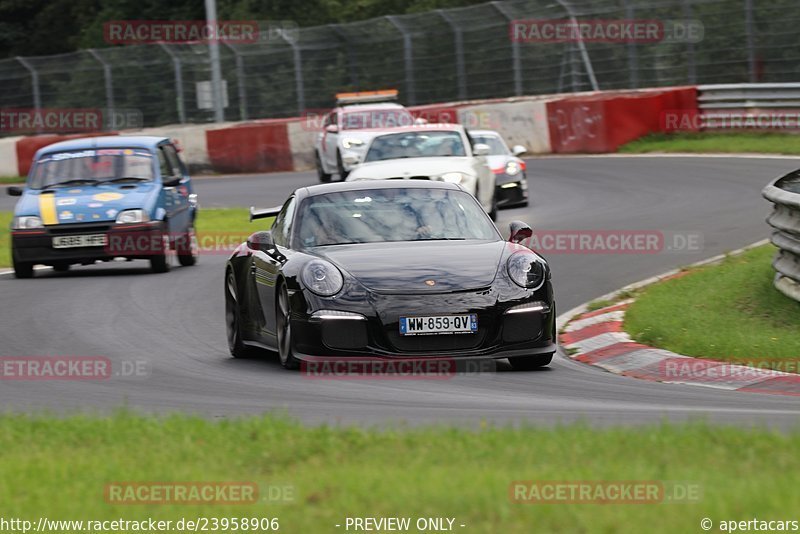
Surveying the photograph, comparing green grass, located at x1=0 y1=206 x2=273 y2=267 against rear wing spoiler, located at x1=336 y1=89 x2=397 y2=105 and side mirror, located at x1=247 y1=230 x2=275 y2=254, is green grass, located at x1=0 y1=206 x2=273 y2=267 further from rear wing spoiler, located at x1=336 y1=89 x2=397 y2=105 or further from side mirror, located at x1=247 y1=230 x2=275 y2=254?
side mirror, located at x1=247 y1=230 x2=275 y2=254

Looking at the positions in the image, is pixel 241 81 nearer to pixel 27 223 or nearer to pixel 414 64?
pixel 414 64

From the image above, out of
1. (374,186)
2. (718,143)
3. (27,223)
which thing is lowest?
(718,143)

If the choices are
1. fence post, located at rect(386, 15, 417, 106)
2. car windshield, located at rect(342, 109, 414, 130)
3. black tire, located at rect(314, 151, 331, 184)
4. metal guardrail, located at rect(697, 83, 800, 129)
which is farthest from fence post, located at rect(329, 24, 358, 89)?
metal guardrail, located at rect(697, 83, 800, 129)

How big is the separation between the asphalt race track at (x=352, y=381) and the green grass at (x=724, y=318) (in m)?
0.85

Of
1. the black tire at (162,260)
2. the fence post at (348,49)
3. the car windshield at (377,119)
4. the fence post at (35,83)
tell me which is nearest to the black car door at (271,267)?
the black tire at (162,260)

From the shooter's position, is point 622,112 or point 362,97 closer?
point 622,112

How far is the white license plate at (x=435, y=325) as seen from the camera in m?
9.08

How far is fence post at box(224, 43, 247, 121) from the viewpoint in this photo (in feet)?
129

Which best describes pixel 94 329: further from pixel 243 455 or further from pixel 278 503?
pixel 278 503

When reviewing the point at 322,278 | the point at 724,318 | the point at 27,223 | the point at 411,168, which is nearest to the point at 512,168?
the point at 411,168

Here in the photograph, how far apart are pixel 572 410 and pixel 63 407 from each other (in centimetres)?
271

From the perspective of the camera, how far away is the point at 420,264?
31.0 feet

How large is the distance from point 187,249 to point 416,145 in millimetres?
4229

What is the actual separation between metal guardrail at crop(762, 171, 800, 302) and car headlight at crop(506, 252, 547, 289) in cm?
242
